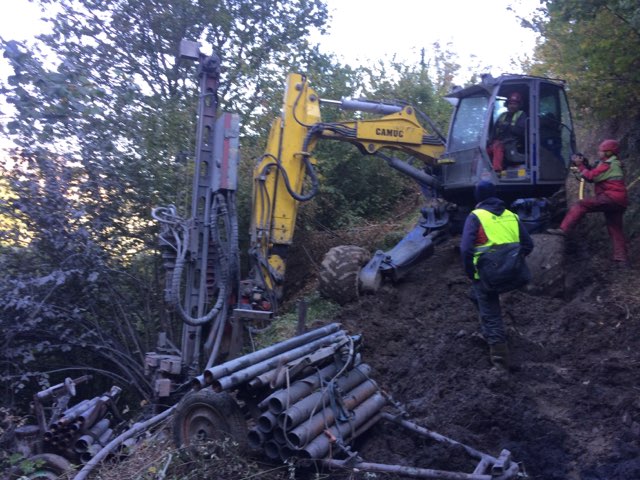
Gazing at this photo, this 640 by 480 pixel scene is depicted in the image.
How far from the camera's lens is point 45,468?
256 inches

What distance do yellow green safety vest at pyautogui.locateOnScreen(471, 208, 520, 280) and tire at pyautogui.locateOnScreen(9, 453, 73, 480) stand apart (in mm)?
4123

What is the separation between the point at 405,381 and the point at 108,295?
13.8 feet

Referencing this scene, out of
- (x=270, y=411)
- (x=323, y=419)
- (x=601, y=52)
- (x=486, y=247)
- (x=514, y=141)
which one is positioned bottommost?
(x=323, y=419)

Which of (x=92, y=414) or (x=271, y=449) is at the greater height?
(x=271, y=449)

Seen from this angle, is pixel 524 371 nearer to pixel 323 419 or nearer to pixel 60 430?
pixel 323 419

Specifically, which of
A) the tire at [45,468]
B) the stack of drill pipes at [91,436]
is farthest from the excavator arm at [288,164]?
the tire at [45,468]

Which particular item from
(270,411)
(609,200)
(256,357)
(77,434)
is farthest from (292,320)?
(609,200)

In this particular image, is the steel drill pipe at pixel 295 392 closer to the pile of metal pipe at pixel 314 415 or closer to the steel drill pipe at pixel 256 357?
the pile of metal pipe at pixel 314 415

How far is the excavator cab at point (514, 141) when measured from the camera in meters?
9.23

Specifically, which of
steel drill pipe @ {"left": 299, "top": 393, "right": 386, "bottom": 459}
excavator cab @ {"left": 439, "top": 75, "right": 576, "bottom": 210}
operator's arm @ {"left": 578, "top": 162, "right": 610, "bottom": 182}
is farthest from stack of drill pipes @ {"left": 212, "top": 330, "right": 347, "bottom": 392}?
operator's arm @ {"left": 578, "top": 162, "right": 610, "bottom": 182}

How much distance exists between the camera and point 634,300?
759 centimetres

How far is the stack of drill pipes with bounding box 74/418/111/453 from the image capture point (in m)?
6.58

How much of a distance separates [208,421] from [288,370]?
2.39ft

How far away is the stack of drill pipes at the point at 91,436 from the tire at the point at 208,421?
4.99 ft
